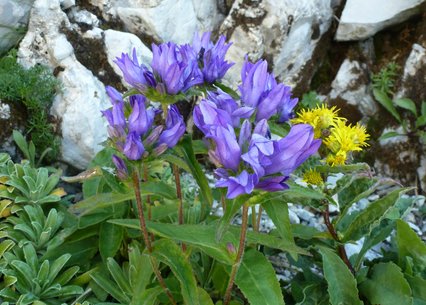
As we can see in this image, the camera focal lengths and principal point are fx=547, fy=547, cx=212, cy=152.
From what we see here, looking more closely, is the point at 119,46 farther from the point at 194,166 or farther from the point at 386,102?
the point at 194,166

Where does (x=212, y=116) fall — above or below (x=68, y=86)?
above

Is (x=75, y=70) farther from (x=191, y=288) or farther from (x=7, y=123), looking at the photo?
(x=191, y=288)

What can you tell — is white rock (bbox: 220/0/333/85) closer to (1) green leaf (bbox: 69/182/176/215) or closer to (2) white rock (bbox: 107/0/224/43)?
(2) white rock (bbox: 107/0/224/43)

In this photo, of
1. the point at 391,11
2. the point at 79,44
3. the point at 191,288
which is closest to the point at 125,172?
the point at 191,288

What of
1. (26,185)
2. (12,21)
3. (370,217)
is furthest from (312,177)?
(12,21)

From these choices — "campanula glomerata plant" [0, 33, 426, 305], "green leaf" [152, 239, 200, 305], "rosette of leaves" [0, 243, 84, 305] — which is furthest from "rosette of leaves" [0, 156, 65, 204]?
"green leaf" [152, 239, 200, 305]

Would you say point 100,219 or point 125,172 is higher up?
point 125,172
